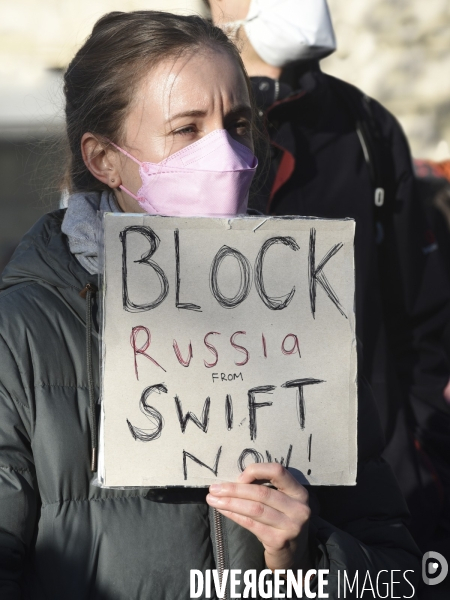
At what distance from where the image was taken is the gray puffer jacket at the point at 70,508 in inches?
57.8

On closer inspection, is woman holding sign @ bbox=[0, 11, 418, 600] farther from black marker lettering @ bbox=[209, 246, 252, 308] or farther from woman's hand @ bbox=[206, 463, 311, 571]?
black marker lettering @ bbox=[209, 246, 252, 308]

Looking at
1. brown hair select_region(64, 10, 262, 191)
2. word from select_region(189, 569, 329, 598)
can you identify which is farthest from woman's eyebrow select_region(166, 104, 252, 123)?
word from select_region(189, 569, 329, 598)

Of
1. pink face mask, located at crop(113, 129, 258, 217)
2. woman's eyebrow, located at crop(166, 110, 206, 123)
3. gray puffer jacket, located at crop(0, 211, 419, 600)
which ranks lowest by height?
gray puffer jacket, located at crop(0, 211, 419, 600)

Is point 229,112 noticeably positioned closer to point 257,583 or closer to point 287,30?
point 257,583

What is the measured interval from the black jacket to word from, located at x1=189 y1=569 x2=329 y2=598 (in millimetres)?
1272

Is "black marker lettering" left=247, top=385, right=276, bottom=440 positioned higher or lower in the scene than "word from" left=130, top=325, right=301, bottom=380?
lower

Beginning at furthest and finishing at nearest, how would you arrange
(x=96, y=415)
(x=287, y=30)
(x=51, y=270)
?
(x=287, y=30), (x=51, y=270), (x=96, y=415)

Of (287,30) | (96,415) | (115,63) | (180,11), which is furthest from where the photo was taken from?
(180,11)

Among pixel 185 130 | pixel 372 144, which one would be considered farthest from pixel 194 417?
pixel 372 144

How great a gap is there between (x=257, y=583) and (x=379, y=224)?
5.54 ft

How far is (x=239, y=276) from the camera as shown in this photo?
4.97ft

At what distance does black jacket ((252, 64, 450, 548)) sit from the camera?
2.82m

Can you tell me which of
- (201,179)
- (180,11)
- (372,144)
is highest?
(180,11)

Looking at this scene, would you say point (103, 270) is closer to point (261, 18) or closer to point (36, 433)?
point (36, 433)
